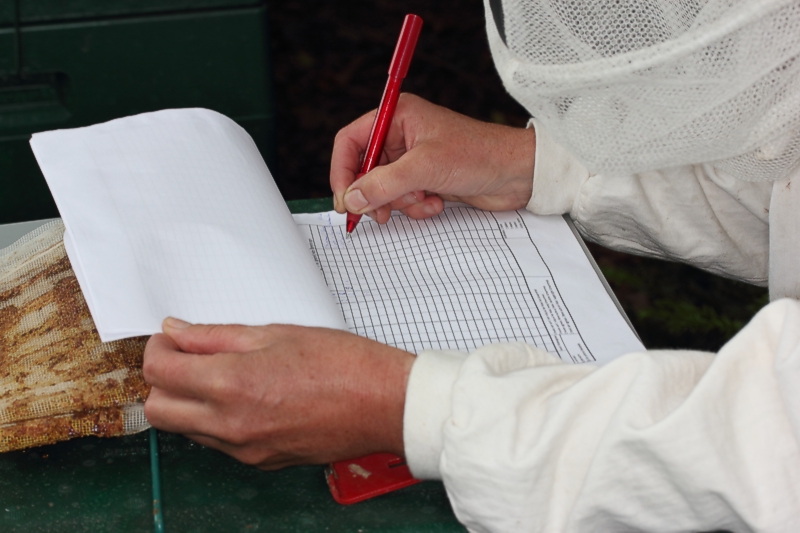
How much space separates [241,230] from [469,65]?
2446mm

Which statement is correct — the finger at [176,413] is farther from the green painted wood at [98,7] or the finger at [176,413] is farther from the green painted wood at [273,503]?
the green painted wood at [98,7]

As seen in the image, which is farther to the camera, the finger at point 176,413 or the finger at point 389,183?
the finger at point 389,183

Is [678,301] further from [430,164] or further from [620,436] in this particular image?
[620,436]

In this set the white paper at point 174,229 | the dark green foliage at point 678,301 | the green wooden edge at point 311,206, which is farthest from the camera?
the dark green foliage at point 678,301

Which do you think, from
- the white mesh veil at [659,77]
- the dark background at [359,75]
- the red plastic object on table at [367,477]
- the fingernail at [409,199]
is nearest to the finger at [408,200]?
the fingernail at [409,199]

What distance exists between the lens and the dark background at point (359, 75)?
2779 mm

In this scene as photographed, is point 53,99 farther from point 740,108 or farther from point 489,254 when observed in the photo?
point 740,108

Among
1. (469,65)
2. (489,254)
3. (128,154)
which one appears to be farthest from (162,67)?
(469,65)

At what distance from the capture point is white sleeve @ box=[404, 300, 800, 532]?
0.65 m

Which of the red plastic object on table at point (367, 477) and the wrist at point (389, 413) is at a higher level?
the wrist at point (389, 413)

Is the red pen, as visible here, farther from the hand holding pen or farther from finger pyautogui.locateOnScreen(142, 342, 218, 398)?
finger pyautogui.locateOnScreen(142, 342, 218, 398)

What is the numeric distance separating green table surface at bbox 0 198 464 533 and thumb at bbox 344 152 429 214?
36 cm

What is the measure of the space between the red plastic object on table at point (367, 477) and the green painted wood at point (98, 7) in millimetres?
1017

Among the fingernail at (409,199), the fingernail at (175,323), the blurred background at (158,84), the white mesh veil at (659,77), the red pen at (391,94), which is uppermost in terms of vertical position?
the white mesh veil at (659,77)
